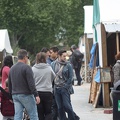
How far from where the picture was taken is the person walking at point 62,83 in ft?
36.1

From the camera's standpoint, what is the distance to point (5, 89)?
10.5 meters

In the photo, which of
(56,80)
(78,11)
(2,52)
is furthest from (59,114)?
(78,11)

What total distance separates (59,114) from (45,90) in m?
1.25

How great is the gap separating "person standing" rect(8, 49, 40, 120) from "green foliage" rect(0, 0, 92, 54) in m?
39.4

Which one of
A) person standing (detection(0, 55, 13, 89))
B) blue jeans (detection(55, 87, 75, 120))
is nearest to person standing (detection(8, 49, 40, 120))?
person standing (detection(0, 55, 13, 89))

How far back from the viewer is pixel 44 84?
1024 centimetres

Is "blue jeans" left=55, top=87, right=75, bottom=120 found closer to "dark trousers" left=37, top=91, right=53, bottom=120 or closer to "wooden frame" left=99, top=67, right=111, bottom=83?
"dark trousers" left=37, top=91, right=53, bottom=120

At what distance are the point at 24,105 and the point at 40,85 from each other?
0.76m

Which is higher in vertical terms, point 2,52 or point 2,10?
point 2,10

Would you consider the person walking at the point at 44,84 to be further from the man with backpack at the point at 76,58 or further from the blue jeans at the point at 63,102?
the man with backpack at the point at 76,58

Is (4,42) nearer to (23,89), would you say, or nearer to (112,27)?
(112,27)

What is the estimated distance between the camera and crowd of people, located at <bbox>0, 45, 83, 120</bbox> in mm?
9562

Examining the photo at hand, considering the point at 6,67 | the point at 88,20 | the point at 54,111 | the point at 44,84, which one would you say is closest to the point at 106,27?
the point at 54,111

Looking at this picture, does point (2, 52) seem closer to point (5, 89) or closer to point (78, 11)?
point (5, 89)
